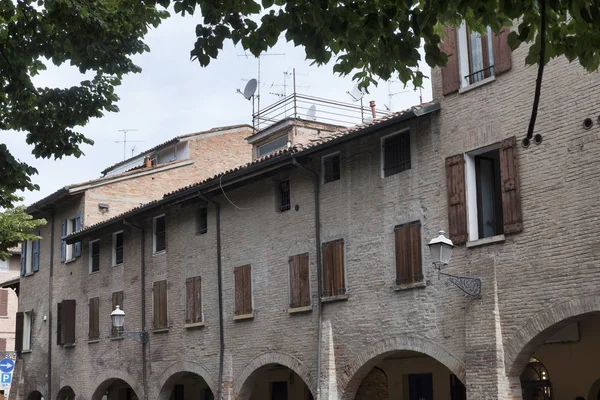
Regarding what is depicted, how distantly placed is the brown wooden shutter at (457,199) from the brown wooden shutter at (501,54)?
1.70 metres

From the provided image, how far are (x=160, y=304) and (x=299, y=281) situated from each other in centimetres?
683

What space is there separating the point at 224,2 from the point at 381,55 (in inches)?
66.4

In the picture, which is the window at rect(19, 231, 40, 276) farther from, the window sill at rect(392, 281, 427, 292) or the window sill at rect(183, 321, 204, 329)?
the window sill at rect(392, 281, 427, 292)

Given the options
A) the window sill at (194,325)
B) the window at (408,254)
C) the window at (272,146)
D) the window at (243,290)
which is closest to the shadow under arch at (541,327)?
the window at (408,254)

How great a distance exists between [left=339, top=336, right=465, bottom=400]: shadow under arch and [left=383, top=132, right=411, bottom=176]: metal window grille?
132 inches

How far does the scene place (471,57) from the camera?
55.4ft

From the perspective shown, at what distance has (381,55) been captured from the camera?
8.80 m

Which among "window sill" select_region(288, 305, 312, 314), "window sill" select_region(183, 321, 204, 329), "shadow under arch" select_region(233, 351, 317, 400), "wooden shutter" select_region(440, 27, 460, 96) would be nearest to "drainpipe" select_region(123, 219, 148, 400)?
"window sill" select_region(183, 321, 204, 329)

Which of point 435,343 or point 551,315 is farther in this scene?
point 435,343

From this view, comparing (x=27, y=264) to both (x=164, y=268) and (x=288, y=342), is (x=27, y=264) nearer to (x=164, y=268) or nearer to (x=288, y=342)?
(x=164, y=268)

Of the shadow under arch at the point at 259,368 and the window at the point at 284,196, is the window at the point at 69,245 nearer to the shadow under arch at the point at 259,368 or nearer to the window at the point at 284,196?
the shadow under arch at the point at 259,368

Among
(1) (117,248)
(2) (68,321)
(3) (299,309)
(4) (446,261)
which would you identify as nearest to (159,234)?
(1) (117,248)

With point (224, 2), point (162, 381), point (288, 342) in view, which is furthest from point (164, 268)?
point (224, 2)

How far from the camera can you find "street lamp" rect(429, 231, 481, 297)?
15062mm
